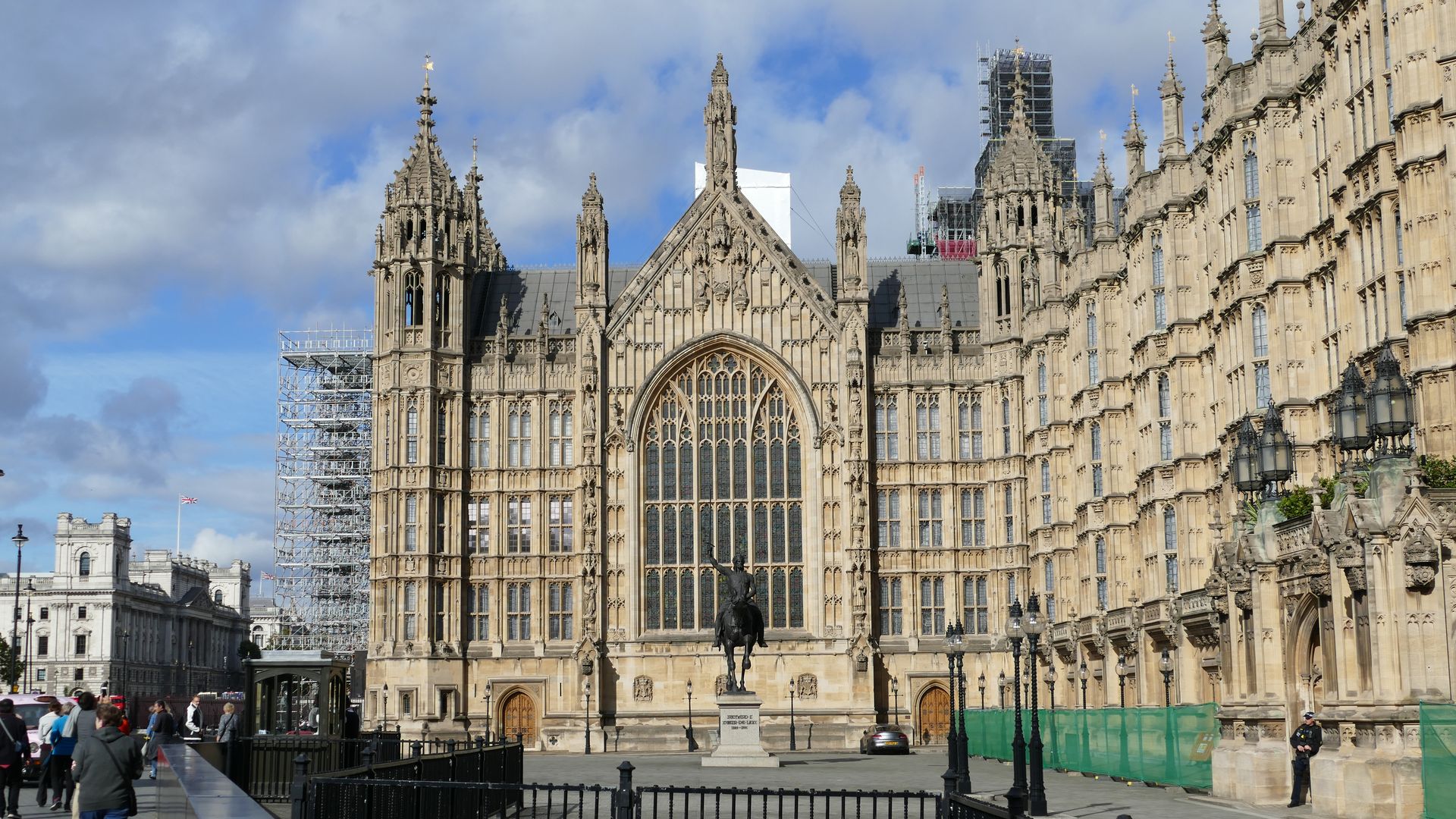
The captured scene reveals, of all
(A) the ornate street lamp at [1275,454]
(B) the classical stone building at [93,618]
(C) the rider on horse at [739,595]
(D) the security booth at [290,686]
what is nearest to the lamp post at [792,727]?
(C) the rider on horse at [739,595]

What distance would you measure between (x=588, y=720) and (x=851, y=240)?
899 inches

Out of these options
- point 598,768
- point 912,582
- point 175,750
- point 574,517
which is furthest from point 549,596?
point 175,750

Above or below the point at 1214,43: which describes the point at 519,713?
below

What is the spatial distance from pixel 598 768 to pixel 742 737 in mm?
4297

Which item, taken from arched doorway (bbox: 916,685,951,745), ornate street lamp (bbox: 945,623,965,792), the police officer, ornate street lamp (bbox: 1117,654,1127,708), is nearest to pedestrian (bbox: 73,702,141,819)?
ornate street lamp (bbox: 945,623,965,792)

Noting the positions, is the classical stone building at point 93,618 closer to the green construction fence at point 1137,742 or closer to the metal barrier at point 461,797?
the green construction fence at point 1137,742

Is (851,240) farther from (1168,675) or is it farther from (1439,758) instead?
(1439,758)

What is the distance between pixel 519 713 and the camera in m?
71.7

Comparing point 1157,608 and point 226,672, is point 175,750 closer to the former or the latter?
point 1157,608

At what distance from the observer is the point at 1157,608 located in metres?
51.5

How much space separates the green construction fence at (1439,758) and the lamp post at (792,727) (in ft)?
143

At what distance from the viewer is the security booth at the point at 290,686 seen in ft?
123

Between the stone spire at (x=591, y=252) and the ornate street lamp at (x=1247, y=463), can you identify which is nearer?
the ornate street lamp at (x=1247, y=463)

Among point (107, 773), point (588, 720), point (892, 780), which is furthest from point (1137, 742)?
point (588, 720)
